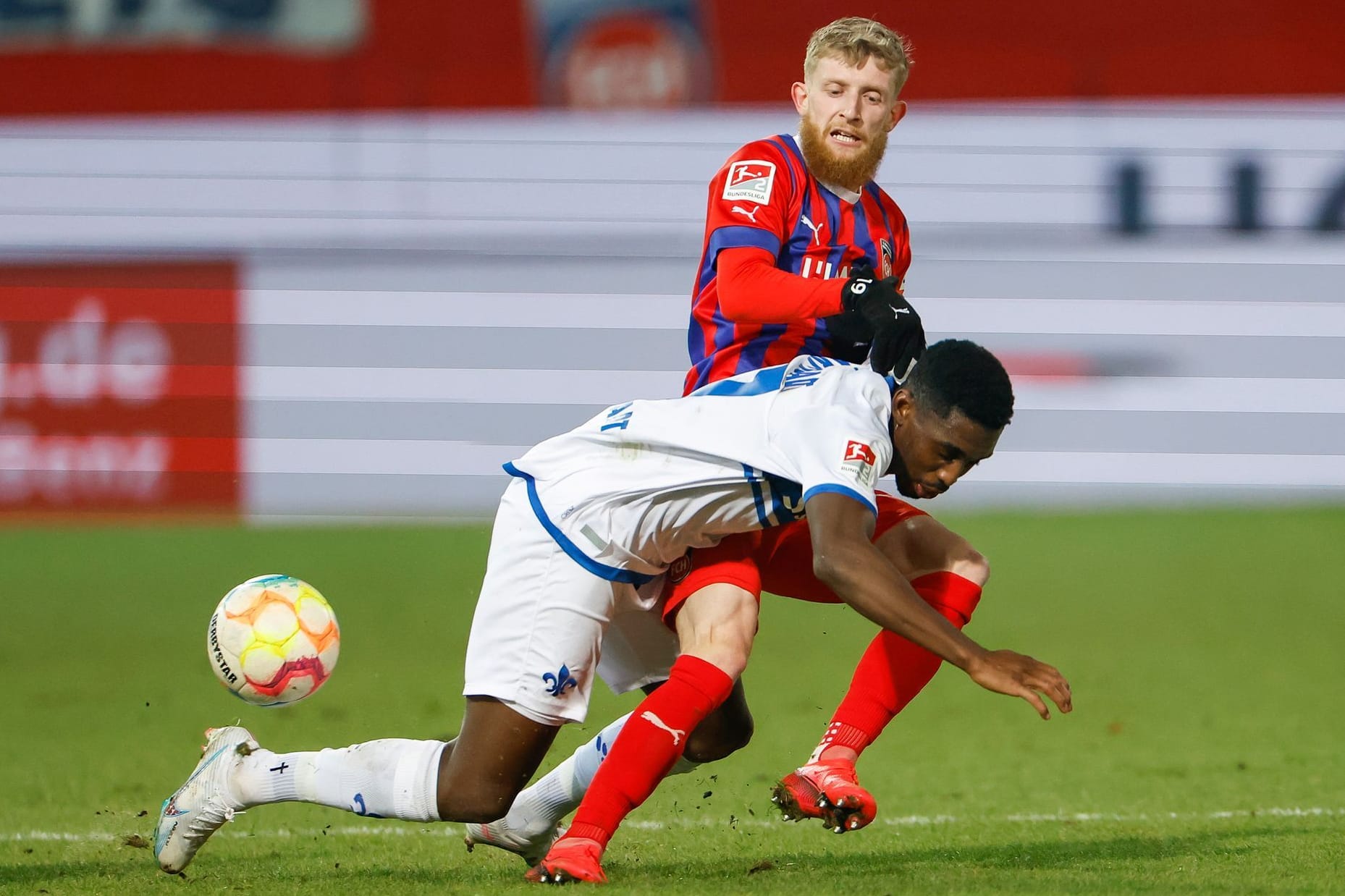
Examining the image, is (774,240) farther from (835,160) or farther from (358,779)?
(358,779)

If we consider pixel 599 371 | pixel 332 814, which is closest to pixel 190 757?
pixel 332 814

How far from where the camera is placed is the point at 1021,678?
3.84 m

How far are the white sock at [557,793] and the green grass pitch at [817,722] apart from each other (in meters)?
0.16

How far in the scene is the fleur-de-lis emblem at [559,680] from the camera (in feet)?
14.4

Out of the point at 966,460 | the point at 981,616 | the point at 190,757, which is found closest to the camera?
the point at 966,460

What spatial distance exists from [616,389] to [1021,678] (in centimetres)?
1104

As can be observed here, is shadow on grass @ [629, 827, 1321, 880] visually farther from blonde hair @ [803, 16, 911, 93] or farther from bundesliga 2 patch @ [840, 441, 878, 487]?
blonde hair @ [803, 16, 911, 93]

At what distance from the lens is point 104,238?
52.9 ft

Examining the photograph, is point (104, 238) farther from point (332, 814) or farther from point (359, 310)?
point (332, 814)

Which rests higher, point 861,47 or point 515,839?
point 861,47

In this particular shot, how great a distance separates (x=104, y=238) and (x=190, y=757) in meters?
9.89

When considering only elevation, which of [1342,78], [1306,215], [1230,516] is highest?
[1342,78]

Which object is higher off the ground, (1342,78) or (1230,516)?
(1342,78)

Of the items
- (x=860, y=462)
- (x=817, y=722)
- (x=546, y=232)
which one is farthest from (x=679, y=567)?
(x=546, y=232)
